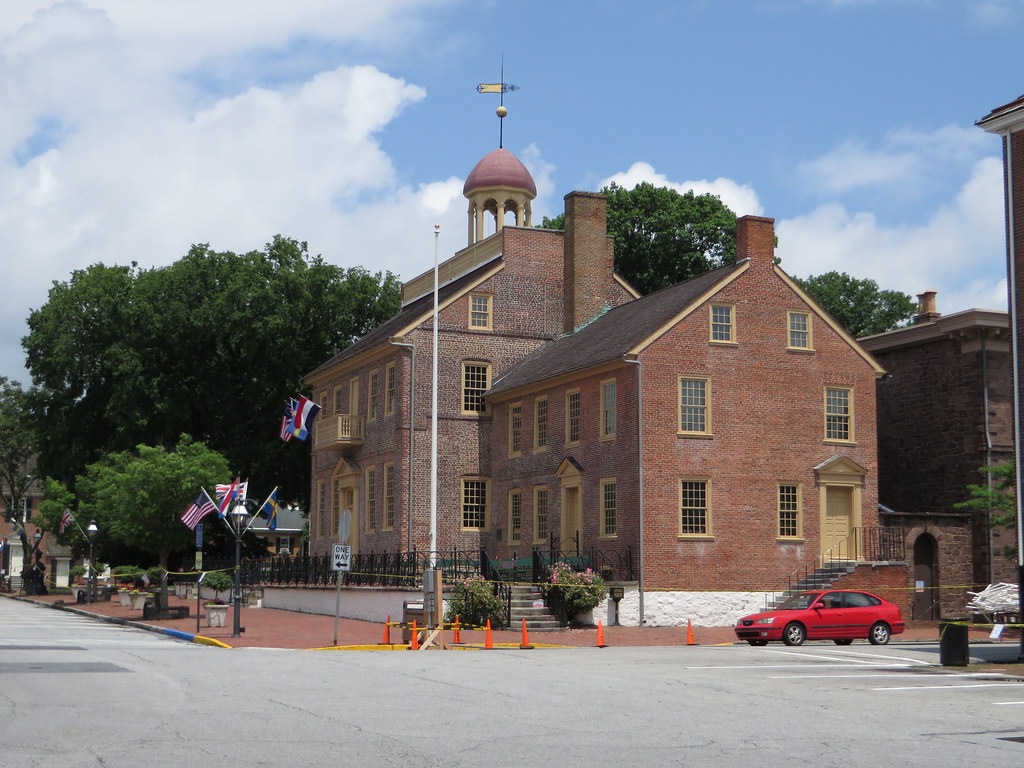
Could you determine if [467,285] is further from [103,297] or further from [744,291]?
[103,297]

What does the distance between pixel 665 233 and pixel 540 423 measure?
21250 mm

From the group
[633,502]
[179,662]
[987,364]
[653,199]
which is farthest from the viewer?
[653,199]

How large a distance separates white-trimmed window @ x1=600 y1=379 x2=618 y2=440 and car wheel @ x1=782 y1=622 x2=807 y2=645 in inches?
398

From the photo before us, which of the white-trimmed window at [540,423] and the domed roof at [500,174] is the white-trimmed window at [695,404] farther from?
the domed roof at [500,174]

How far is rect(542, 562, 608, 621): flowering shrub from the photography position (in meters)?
35.2

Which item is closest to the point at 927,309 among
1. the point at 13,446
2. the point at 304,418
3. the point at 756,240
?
the point at 756,240

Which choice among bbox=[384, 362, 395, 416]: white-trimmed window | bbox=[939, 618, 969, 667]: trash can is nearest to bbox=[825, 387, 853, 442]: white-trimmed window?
bbox=[384, 362, 395, 416]: white-trimmed window

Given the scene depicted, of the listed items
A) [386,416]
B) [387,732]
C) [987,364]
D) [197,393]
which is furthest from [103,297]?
[387,732]

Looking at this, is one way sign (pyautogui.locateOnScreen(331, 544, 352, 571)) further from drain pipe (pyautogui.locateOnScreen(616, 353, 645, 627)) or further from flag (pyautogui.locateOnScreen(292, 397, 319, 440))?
flag (pyautogui.locateOnScreen(292, 397, 319, 440))

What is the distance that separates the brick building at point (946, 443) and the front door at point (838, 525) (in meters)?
1.42

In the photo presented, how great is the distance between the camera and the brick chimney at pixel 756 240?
3997cm

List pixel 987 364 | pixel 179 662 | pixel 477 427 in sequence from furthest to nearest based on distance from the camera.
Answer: pixel 477 427
pixel 987 364
pixel 179 662

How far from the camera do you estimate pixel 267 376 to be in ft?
205

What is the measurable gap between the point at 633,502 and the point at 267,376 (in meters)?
29.8
